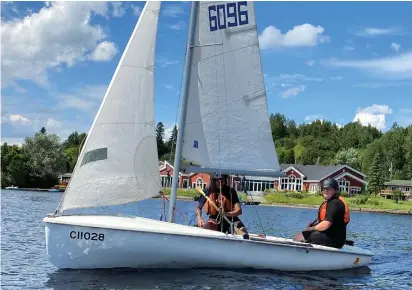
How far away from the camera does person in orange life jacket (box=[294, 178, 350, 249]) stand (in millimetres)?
14453

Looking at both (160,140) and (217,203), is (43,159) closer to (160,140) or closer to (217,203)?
(160,140)

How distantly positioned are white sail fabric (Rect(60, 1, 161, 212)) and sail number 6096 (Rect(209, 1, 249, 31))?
1485mm

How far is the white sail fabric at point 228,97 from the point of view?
1437 centimetres

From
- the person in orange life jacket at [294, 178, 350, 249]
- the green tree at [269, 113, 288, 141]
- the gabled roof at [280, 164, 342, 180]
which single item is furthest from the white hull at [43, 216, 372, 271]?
the green tree at [269, 113, 288, 141]

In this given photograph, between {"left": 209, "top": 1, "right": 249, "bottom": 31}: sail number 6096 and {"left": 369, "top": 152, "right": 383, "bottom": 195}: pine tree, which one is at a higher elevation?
{"left": 209, "top": 1, "right": 249, "bottom": 31}: sail number 6096

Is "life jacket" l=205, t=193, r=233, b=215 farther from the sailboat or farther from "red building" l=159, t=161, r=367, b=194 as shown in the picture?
"red building" l=159, t=161, r=367, b=194

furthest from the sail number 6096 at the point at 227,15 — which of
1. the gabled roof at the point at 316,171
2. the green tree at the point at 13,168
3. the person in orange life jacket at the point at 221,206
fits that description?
the green tree at the point at 13,168

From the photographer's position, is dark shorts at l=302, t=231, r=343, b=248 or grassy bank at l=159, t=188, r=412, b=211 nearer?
dark shorts at l=302, t=231, r=343, b=248

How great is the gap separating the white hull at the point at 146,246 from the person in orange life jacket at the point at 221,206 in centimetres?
103

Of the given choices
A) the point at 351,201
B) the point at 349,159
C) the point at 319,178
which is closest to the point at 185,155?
the point at 351,201

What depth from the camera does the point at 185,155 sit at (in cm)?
1434

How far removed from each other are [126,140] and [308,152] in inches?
5385

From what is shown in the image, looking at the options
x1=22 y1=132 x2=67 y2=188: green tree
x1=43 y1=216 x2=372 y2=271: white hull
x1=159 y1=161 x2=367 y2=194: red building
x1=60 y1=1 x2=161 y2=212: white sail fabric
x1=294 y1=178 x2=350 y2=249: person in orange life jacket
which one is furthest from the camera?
x1=22 y1=132 x2=67 y2=188: green tree

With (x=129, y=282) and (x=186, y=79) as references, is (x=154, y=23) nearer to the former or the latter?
(x=186, y=79)
